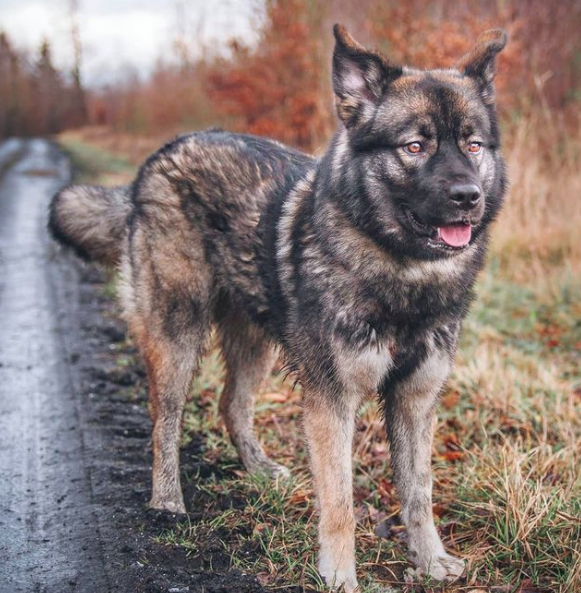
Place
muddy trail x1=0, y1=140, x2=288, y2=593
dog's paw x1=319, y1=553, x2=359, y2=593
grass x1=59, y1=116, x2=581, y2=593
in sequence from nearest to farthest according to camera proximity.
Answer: muddy trail x1=0, y1=140, x2=288, y2=593 < dog's paw x1=319, y1=553, x2=359, y2=593 < grass x1=59, y1=116, x2=581, y2=593

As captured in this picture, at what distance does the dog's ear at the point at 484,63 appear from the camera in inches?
130

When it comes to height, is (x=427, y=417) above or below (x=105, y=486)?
above

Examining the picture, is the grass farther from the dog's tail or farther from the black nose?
the black nose

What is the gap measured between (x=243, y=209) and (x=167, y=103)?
19374 millimetres

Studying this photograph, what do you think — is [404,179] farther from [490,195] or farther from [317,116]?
[317,116]

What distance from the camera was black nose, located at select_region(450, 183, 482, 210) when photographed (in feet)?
8.98

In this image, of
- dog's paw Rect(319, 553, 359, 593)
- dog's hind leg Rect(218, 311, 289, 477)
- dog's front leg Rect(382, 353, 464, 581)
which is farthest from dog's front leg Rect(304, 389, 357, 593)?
dog's hind leg Rect(218, 311, 289, 477)

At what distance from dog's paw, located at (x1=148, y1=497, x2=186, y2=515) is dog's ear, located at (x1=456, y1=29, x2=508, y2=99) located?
2.69 m

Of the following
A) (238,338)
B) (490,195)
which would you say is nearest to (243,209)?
(238,338)

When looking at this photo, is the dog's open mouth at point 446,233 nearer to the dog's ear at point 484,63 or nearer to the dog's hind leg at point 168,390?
the dog's ear at point 484,63

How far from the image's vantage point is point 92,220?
4359 millimetres

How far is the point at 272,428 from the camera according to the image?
186 inches

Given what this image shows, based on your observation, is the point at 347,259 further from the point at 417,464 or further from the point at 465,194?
the point at 417,464

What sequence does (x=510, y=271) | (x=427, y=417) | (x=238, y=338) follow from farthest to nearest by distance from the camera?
1. (x=510, y=271)
2. (x=238, y=338)
3. (x=427, y=417)
